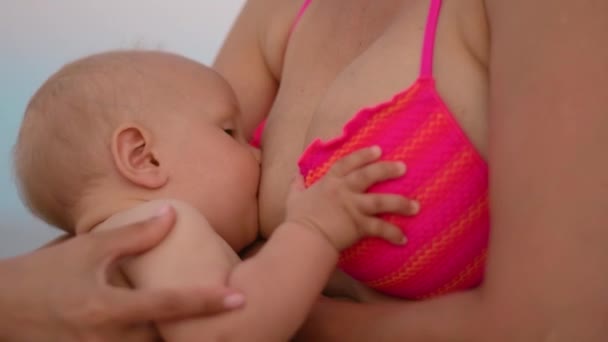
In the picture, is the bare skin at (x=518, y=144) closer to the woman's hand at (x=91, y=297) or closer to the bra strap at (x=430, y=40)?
the bra strap at (x=430, y=40)

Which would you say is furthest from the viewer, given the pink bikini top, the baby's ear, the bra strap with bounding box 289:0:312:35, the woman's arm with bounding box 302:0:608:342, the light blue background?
the light blue background

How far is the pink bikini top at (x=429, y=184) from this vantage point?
0.57 m

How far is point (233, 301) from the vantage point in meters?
0.55

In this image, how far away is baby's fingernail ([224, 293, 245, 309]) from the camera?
55cm

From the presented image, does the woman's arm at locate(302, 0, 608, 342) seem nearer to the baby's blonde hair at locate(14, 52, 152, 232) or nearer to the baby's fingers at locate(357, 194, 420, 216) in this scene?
the baby's fingers at locate(357, 194, 420, 216)

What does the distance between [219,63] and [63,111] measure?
427mm

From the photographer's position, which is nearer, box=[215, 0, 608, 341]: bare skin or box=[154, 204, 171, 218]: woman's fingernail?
box=[215, 0, 608, 341]: bare skin

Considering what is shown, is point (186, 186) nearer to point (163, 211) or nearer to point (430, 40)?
point (163, 211)

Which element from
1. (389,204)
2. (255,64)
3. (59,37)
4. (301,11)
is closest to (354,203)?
(389,204)

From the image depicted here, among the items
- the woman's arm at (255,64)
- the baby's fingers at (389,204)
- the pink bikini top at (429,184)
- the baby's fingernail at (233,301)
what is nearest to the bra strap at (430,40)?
the pink bikini top at (429,184)

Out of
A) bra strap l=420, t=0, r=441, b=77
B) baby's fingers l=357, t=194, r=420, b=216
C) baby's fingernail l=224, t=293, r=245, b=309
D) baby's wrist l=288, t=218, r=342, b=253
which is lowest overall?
baby's fingernail l=224, t=293, r=245, b=309

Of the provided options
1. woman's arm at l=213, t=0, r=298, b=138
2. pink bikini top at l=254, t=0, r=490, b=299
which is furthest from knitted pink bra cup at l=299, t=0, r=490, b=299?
woman's arm at l=213, t=0, r=298, b=138

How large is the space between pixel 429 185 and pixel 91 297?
0.32 meters

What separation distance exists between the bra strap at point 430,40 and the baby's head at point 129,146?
260 millimetres
